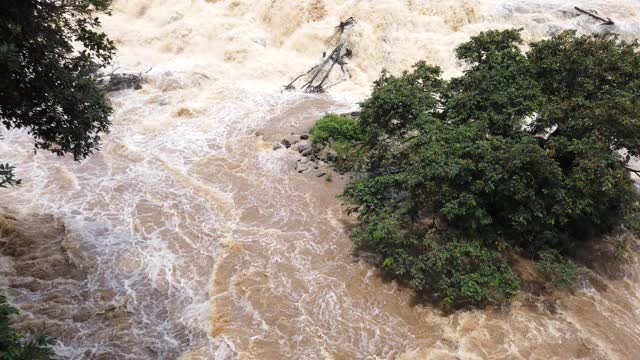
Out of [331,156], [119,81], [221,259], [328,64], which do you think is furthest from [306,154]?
[119,81]

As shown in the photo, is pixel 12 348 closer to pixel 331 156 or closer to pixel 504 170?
pixel 504 170

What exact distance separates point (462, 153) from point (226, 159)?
314 inches

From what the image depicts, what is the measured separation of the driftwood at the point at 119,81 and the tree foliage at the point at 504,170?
10983mm

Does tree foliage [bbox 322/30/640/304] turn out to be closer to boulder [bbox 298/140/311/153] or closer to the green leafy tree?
boulder [bbox 298/140/311/153]

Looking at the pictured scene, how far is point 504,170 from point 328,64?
1223 centimetres

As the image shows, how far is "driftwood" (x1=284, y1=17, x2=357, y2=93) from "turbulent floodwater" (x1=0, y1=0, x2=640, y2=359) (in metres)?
0.61

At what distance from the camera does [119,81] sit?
63.0ft

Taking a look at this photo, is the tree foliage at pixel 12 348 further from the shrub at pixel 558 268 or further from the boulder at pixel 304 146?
the boulder at pixel 304 146

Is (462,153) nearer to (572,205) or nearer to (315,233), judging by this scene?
(572,205)

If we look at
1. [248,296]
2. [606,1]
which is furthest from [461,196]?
[606,1]

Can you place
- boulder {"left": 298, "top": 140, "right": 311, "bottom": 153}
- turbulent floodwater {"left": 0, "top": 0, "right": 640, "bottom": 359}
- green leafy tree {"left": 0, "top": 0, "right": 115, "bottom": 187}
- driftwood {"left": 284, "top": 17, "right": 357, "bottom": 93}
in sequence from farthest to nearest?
driftwood {"left": 284, "top": 17, "right": 357, "bottom": 93} < boulder {"left": 298, "top": 140, "right": 311, "bottom": 153} < turbulent floodwater {"left": 0, "top": 0, "right": 640, "bottom": 359} < green leafy tree {"left": 0, "top": 0, "right": 115, "bottom": 187}

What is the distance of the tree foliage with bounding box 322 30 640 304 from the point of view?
10.0 m

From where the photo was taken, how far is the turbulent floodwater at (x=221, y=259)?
938 centimetres

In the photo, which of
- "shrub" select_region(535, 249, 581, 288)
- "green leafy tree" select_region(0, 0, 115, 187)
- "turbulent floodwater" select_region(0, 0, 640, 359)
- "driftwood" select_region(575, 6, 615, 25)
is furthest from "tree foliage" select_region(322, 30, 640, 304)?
"driftwood" select_region(575, 6, 615, 25)
